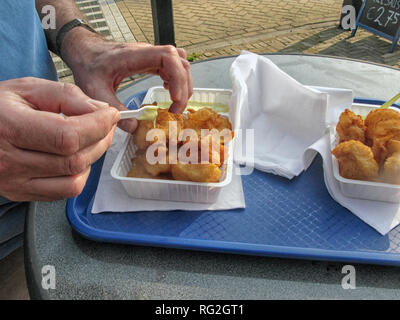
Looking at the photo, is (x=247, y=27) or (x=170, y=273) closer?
(x=170, y=273)

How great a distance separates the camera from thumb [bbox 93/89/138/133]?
102cm

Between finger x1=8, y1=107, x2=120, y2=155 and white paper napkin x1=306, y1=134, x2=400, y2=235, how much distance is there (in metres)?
0.72

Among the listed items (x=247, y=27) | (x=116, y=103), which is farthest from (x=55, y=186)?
(x=247, y=27)

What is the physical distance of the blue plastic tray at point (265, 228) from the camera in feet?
2.67

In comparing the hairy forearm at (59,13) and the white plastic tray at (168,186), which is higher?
the hairy forearm at (59,13)

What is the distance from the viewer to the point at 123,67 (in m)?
1.14

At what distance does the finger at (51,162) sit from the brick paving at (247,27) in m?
2.86

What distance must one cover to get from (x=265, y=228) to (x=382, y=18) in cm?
388

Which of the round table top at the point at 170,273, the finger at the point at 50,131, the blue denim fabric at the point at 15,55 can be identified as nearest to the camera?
the finger at the point at 50,131

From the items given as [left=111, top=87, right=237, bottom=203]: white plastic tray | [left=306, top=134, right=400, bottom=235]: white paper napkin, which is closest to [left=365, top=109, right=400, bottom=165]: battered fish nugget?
[left=306, top=134, right=400, bottom=235]: white paper napkin

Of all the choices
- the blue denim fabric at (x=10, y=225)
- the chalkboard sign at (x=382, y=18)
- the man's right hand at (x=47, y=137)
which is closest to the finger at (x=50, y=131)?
the man's right hand at (x=47, y=137)

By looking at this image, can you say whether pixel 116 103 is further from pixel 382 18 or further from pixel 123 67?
pixel 382 18

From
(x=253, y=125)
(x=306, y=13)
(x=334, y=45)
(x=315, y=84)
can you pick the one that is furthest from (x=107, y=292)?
(x=306, y=13)

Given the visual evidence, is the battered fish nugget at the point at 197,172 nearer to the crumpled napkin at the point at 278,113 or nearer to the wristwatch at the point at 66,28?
the crumpled napkin at the point at 278,113
